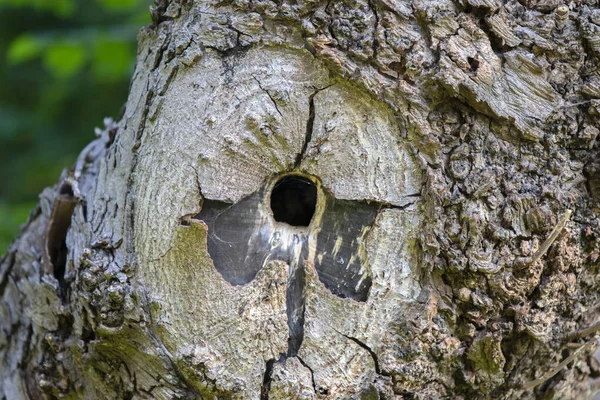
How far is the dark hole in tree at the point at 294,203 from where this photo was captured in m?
1.87

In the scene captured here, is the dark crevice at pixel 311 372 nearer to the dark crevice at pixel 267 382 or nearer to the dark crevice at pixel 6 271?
the dark crevice at pixel 267 382

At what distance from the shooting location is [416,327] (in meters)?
1.51

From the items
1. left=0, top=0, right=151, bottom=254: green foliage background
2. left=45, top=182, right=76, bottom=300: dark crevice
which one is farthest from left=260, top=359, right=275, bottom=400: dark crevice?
left=0, top=0, right=151, bottom=254: green foliage background

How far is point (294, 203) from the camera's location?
1.91m

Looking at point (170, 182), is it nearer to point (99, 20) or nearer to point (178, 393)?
point (178, 393)

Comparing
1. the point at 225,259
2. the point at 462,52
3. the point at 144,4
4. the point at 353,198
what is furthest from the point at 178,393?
the point at 144,4

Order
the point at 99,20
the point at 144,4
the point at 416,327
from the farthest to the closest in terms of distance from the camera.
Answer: the point at 99,20 → the point at 144,4 → the point at 416,327

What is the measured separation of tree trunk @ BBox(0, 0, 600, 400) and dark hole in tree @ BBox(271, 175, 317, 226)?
263 millimetres

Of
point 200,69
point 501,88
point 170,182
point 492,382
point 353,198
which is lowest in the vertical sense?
point 492,382

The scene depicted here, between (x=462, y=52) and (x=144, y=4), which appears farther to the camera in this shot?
(x=144, y=4)

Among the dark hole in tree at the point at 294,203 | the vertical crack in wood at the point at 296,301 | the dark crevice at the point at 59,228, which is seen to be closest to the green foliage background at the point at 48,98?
the dark crevice at the point at 59,228

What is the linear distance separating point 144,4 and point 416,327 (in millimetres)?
3278

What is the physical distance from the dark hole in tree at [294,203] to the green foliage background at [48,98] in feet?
7.12

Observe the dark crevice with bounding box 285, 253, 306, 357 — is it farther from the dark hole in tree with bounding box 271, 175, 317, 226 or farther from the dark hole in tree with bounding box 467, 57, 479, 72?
the dark hole in tree with bounding box 467, 57, 479, 72
